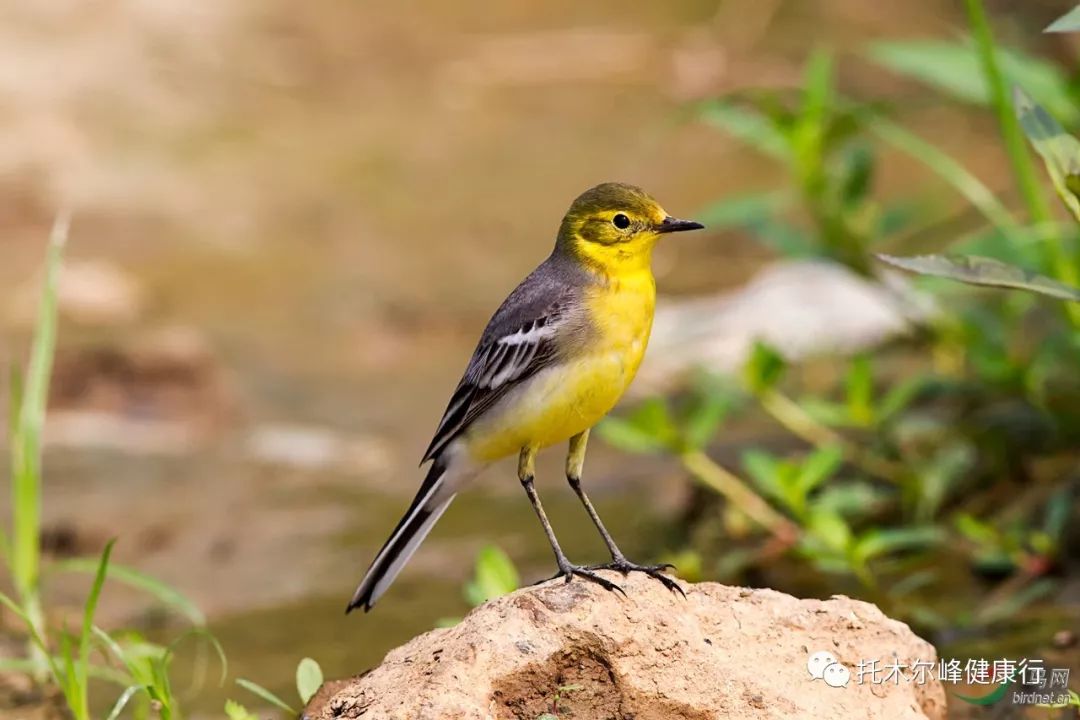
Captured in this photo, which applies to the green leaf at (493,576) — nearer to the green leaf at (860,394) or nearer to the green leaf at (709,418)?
the green leaf at (709,418)

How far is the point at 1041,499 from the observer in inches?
240

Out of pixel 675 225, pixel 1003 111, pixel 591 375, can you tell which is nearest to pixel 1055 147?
pixel 675 225

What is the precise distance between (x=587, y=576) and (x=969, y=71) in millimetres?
3896

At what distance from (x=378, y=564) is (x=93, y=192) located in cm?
720

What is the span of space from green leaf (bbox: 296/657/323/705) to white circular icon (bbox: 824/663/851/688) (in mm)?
1389

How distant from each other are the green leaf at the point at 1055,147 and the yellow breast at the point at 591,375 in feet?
3.98

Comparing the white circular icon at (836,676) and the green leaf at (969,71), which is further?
the green leaf at (969,71)

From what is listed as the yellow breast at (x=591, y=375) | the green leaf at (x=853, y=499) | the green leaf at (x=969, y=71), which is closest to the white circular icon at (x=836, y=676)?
the yellow breast at (x=591, y=375)

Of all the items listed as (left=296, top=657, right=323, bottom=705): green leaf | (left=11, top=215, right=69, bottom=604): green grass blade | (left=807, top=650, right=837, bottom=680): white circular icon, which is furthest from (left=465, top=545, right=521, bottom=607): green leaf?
(left=11, top=215, right=69, bottom=604): green grass blade

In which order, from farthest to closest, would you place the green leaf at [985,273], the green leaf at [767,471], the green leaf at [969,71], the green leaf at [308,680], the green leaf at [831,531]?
the green leaf at [969,71]
the green leaf at [767,471]
the green leaf at [831,531]
the green leaf at [985,273]
the green leaf at [308,680]

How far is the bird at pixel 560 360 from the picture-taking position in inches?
171

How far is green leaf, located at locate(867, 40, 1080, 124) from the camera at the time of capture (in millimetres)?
6652

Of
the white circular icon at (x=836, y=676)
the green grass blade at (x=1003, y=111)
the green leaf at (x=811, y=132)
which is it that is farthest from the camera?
the green leaf at (x=811, y=132)

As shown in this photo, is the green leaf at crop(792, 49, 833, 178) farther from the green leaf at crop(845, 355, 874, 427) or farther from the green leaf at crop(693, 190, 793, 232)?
the green leaf at crop(845, 355, 874, 427)
